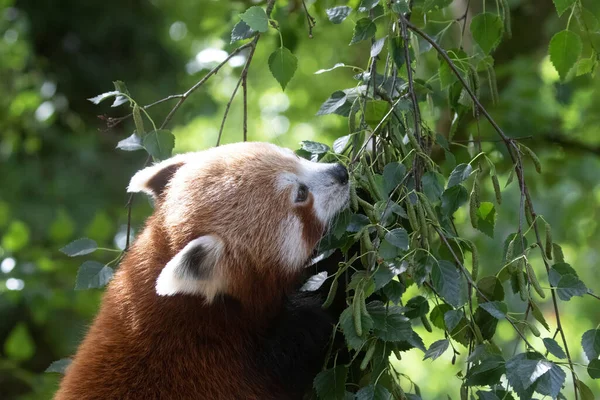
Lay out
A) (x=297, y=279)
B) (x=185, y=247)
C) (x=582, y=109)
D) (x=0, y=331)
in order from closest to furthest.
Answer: (x=185, y=247)
(x=297, y=279)
(x=582, y=109)
(x=0, y=331)

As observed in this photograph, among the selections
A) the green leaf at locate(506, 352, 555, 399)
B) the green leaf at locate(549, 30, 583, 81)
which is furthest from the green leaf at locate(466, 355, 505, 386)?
the green leaf at locate(549, 30, 583, 81)

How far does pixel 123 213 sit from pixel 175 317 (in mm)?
3544

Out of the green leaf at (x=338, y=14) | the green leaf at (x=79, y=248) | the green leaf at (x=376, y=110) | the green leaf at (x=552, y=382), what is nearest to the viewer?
the green leaf at (x=552, y=382)

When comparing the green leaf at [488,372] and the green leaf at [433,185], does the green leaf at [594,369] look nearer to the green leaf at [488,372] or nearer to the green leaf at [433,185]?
the green leaf at [488,372]

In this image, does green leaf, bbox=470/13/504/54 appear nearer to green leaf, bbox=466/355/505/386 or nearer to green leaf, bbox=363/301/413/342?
green leaf, bbox=363/301/413/342

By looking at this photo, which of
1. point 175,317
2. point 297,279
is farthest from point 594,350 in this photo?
point 175,317

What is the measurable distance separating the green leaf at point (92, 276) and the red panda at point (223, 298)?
0.12 metres

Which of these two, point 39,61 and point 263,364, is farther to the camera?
point 39,61

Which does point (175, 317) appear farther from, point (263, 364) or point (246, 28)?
point (246, 28)

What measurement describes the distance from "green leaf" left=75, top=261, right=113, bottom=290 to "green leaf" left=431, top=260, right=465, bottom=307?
130cm

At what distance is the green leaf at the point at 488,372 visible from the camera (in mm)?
1860

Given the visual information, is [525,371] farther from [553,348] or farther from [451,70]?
[451,70]

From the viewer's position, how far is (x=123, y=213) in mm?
6070

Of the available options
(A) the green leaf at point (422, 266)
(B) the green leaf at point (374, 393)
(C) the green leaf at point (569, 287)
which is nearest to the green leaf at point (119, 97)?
(A) the green leaf at point (422, 266)
